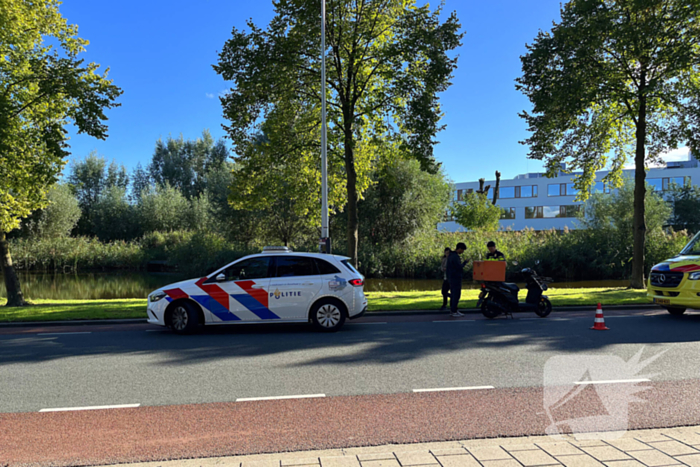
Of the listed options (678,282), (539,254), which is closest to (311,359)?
(678,282)

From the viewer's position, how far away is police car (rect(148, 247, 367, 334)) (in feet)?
32.6

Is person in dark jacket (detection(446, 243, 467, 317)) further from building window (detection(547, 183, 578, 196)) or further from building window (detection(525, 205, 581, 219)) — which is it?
building window (detection(547, 183, 578, 196))

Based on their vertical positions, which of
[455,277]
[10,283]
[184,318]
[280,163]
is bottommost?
[184,318]

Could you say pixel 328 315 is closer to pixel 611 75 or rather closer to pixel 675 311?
pixel 675 311

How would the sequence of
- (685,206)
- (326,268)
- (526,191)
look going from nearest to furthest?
(326,268), (685,206), (526,191)

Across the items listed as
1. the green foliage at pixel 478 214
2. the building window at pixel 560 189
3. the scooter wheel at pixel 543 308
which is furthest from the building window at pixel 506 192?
the scooter wheel at pixel 543 308

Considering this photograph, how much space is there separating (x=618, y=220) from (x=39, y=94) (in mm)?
35388

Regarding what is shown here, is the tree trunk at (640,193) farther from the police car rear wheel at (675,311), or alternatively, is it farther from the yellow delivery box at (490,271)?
the yellow delivery box at (490,271)

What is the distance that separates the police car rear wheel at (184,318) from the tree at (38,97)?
9299 millimetres

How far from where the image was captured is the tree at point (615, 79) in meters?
16.9

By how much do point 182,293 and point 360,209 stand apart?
90.7 ft

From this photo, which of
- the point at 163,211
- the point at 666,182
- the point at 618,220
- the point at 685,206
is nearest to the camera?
the point at 618,220

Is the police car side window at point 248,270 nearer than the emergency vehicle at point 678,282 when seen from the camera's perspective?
Yes

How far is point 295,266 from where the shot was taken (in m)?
10.3
